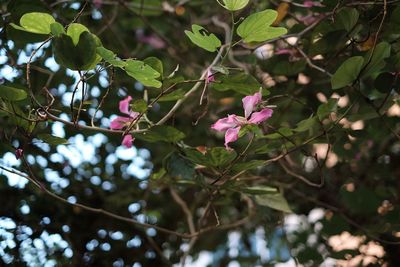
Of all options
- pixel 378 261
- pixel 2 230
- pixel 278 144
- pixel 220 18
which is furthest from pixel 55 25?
pixel 220 18

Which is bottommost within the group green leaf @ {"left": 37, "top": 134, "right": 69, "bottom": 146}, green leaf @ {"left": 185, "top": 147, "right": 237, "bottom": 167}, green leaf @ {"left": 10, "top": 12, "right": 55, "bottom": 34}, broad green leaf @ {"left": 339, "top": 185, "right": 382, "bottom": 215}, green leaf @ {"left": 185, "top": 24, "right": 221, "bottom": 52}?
broad green leaf @ {"left": 339, "top": 185, "right": 382, "bottom": 215}

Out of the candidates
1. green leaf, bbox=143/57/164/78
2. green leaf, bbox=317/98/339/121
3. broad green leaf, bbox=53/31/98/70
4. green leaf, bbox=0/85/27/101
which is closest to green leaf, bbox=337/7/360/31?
green leaf, bbox=317/98/339/121

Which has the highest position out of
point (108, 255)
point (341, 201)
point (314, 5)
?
point (314, 5)

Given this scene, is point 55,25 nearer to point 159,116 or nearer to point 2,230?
point 2,230

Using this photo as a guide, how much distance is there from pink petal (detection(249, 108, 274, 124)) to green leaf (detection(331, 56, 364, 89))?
156mm

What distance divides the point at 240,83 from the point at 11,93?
36cm

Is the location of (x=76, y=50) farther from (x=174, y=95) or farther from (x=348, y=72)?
(x=348, y=72)

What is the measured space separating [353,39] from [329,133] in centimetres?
18

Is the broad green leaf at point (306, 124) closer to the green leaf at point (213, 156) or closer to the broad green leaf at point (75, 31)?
the green leaf at point (213, 156)

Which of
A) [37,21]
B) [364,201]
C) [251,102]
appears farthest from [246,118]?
[364,201]

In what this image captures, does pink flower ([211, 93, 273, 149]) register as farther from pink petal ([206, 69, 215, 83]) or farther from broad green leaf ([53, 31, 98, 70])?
broad green leaf ([53, 31, 98, 70])

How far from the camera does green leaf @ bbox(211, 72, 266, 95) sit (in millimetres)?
882

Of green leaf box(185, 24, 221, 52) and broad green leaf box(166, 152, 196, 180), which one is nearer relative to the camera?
green leaf box(185, 24, 221, 52)

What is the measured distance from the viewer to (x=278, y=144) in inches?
37.8
